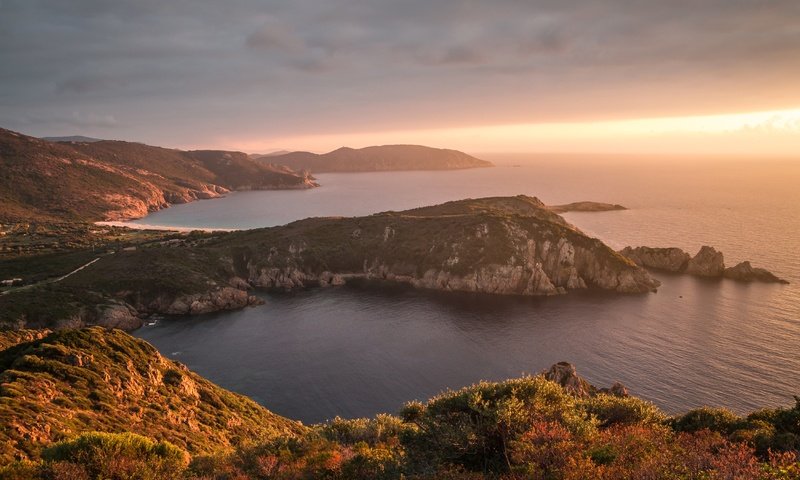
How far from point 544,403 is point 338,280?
98238mm

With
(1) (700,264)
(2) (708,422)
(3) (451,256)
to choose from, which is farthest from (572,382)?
(1) (700,264)

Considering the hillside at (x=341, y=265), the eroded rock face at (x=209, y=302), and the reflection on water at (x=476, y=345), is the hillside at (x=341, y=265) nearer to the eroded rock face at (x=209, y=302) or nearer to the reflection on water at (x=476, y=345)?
the eroded rock face at (x=209, y=302)

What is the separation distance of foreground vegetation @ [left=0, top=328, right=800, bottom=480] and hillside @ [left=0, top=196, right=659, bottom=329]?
2286 inches

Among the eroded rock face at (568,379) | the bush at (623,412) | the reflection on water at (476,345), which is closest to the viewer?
the bush at (623,412)

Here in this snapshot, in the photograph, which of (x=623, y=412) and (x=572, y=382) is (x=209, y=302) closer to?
(x=572, y=382)

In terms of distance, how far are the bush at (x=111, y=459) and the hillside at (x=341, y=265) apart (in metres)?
74.6

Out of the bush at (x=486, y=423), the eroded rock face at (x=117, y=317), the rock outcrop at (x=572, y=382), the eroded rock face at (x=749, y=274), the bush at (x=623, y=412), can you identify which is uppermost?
the eroded rock face at (x=749, y=274)

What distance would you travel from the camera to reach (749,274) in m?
110

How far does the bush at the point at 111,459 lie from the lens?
808 inches

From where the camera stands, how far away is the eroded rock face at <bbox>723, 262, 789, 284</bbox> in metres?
107

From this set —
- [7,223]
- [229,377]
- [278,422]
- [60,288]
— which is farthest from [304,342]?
[7,223]

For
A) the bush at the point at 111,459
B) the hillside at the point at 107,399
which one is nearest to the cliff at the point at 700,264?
the hillside at the point at 107,399

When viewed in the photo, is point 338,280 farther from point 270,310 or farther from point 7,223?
point 7,223

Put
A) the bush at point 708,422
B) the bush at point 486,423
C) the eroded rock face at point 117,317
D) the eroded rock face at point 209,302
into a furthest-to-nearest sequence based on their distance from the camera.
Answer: the eroded rock face at point 209,302
the eroded rock face at point 117,317
the bush at point 708,422
the bush at point 486,423
